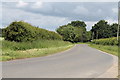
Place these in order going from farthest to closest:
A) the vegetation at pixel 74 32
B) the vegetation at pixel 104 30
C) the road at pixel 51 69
→ the vegetation at pixel 104 30 < the vegetation at pixel 74 32 < the road at pixel 51 69

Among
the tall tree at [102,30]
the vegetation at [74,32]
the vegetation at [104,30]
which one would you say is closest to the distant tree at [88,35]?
the vegetation at [74,32]

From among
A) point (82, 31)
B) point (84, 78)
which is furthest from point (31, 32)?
point (82, 31)

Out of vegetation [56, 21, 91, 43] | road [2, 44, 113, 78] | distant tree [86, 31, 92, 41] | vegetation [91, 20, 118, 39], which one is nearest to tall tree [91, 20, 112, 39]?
vegetation [91, 20, 118, 39]

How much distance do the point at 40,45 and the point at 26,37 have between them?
507cm

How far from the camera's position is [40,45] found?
31.8m

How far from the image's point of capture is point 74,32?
Result: 118 m

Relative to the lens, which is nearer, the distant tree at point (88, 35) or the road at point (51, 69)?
the road at point (51, 69)

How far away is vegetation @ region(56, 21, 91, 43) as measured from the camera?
4325 inches

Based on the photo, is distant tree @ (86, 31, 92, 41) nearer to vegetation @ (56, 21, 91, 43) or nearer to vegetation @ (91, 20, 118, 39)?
vegetation @ (56, 21, 91, 43)

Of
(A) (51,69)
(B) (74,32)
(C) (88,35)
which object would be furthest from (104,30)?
(A) (51,69)

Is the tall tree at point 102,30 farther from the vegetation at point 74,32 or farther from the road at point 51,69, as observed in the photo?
the road at point 51,69

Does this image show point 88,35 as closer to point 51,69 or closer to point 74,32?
point 74,32

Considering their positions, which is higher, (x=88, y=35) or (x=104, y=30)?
(x=104, y=30)

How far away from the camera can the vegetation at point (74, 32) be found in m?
110
